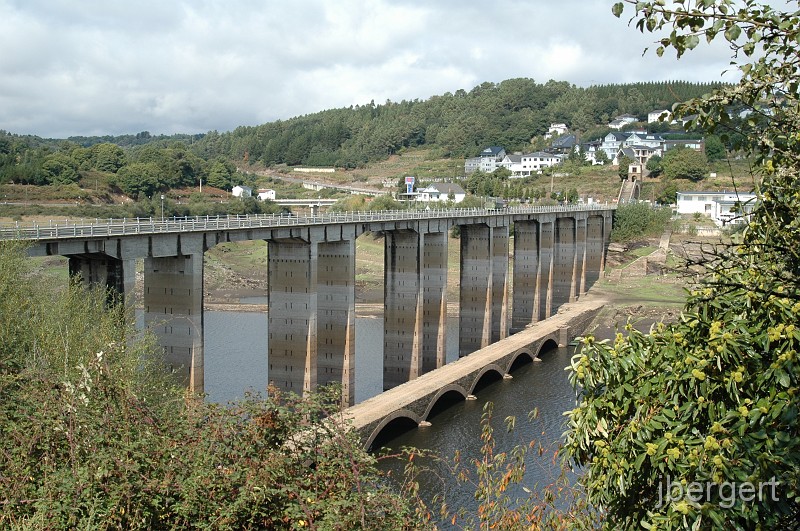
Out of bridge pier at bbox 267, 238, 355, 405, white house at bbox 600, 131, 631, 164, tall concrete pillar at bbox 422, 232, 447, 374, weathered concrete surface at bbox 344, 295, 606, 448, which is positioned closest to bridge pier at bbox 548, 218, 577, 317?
weathered concrete surface at bbox 344, 295, 606, 448

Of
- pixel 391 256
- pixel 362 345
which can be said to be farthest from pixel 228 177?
pixel 391 256

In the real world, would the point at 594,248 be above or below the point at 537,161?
below

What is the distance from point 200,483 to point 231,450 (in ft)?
3.89

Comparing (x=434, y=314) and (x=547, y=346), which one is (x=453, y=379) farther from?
(x=547, y=346)

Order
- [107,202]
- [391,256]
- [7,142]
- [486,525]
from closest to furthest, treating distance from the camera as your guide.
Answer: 1. [486,525]
2. [391,256]
3. [107,202]
4. [7,142]

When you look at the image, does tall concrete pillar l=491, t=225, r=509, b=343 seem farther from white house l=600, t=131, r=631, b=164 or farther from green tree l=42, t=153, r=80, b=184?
white house l=600, t=131, r=631, b=164

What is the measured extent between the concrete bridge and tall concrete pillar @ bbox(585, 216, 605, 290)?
19.2 metres

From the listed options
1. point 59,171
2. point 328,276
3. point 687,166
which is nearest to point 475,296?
point 328,276

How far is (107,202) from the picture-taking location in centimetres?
11769

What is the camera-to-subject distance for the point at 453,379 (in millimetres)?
49969

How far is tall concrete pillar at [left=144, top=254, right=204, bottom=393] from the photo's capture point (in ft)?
132

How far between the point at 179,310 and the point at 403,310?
72.2 feet

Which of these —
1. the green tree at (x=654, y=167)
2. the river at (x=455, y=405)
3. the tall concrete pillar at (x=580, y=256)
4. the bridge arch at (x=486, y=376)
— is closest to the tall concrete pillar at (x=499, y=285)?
the river at (x=455, y=405)

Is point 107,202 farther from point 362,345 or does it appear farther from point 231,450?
point 231,450
